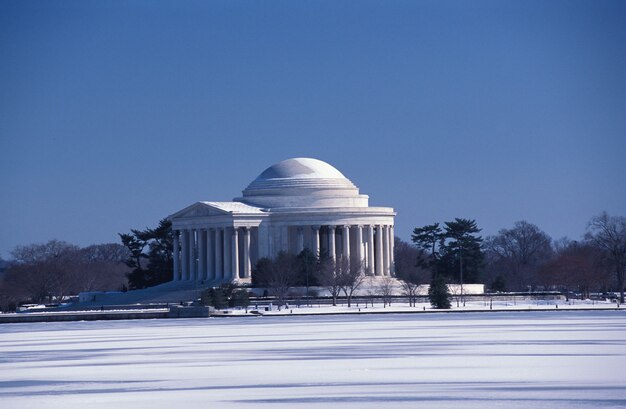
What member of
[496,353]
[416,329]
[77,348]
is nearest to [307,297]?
[416,329]

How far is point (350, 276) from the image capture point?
450 feet

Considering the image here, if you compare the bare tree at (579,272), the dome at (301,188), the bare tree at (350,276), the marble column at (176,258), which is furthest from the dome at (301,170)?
the bare tree at (579,272)

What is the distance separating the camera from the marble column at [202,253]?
15650cm

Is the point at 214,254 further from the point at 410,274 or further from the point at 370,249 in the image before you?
the point at 410,274

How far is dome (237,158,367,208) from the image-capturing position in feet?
525

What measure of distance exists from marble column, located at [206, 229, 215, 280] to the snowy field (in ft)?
243

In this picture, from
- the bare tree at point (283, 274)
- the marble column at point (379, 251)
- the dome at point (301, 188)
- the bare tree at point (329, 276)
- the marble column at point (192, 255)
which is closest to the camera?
the bare tree at point (329, 276)

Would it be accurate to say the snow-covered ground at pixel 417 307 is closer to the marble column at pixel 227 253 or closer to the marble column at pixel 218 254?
the marble column at pixel 227 253

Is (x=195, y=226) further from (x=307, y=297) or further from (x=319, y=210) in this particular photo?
(x=307, y=297)

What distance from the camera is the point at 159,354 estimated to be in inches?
2354

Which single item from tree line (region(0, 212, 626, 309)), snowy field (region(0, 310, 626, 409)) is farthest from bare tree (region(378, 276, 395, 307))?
snowy field (region(0, 310, 626, 409))

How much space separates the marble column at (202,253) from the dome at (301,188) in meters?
6.93

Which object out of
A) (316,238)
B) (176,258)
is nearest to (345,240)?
(316,238)

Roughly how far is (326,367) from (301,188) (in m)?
109
